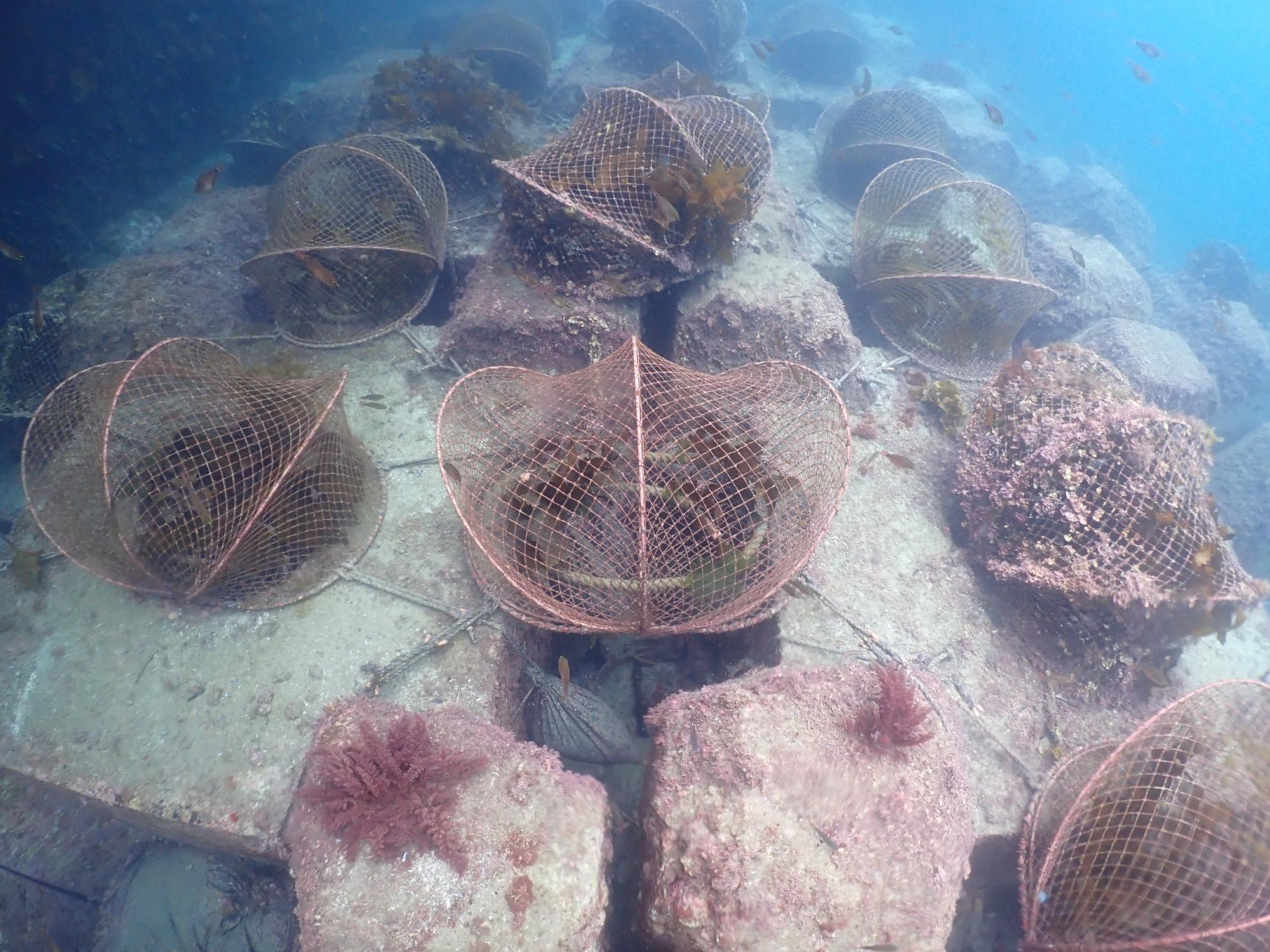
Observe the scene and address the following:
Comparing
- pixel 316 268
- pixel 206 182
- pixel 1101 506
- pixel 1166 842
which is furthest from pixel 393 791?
pixel 206 182

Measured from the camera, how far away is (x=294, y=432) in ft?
14.2

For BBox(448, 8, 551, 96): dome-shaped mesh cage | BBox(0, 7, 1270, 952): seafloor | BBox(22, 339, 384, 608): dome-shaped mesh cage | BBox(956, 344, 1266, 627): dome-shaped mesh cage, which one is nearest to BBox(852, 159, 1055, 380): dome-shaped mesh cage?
BBox(0, 7, 1270, 952): seafloor

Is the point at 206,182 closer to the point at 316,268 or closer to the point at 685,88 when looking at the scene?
the point at 316,268

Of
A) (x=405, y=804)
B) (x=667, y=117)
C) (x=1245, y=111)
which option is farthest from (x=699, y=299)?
(x=1245, y=111)

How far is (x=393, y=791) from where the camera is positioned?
284 cm

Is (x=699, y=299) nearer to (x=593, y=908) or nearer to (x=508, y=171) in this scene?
(x=508, y=171)

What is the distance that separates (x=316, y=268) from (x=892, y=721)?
21.4 ft

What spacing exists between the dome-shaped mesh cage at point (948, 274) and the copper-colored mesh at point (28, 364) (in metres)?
10.2

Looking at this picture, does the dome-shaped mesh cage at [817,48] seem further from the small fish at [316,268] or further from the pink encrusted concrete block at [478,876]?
the pink encrusted concrete block at [478,876]

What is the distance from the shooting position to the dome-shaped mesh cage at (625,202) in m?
5.57

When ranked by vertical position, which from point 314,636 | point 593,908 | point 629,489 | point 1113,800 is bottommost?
point 314,636

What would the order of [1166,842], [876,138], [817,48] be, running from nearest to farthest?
[1166,842] < [876,138] < [817,48]

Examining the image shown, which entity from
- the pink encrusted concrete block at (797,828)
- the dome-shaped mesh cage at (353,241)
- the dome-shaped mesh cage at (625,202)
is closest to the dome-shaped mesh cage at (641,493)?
the pink encrusted concrete block at (797,828)

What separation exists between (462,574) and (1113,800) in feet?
16.3
